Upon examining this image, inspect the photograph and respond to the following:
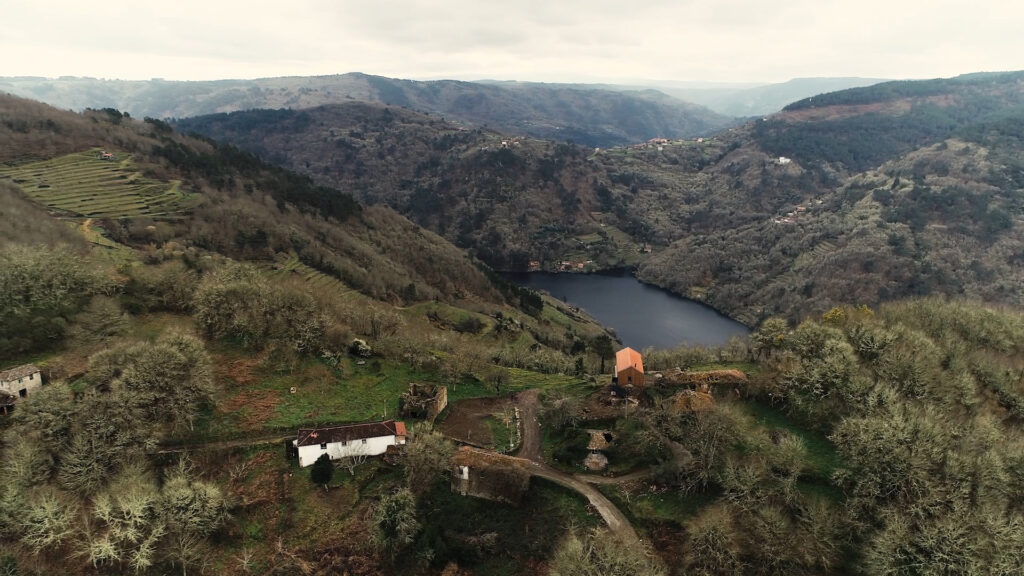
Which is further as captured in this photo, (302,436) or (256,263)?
(256,263)

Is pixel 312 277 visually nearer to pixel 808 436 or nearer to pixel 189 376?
pixel 189 376

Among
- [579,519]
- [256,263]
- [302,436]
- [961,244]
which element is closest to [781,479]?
[579,519]

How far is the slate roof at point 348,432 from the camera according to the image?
34.5m

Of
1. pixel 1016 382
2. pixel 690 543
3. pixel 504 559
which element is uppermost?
pixel 1016 382

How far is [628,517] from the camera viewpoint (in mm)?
31281

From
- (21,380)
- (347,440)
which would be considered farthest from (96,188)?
(347,440)

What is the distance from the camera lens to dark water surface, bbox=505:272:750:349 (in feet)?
411

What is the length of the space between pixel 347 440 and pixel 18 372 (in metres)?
23.7

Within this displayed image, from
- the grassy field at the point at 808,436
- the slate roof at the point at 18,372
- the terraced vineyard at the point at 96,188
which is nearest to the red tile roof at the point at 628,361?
the grassy field at the point at 808,436

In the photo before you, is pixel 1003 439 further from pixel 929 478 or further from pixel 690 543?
pixel 690 543

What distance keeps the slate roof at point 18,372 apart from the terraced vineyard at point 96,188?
59116 millimetres

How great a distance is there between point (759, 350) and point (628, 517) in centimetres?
3251

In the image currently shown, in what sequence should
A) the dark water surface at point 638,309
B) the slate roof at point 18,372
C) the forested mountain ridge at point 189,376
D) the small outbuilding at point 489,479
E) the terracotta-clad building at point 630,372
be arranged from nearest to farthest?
the forested mountain ridge at point 189,376
the small outbuilding at point 489,479
the slate roof at point 18,372
the terracotta-clad building at point 630,372
the dark water surface at point 638,309

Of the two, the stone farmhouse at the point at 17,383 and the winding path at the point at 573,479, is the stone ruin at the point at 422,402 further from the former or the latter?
the stone farmhouse at the point at 17,383
